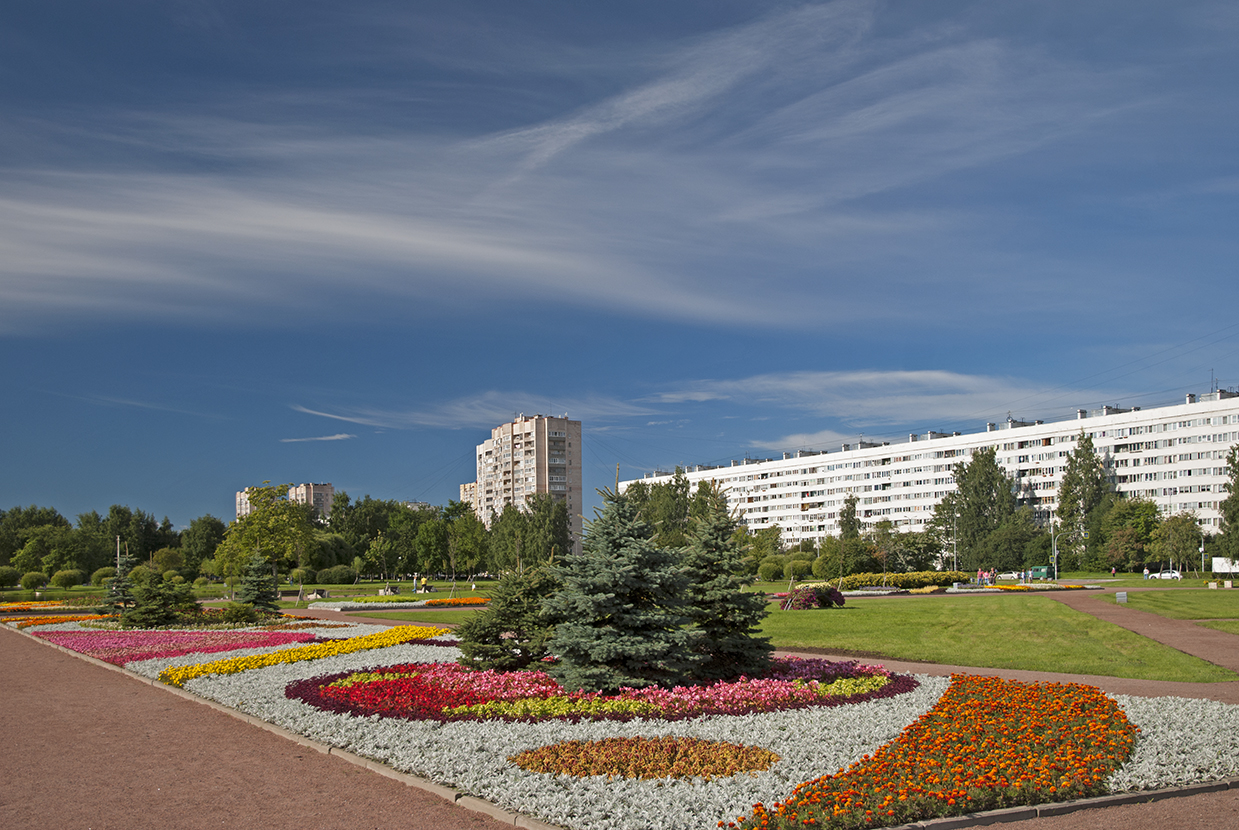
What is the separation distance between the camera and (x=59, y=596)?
5319cm

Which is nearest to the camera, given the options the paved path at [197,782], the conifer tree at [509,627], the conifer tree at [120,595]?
the paved path at [197,782]

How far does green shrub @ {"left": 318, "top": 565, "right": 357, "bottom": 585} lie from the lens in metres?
75.5

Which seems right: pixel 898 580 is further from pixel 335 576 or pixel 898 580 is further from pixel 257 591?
pixel 335 576

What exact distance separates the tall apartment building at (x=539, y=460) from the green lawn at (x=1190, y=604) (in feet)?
342

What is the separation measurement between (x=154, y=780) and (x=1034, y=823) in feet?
30.2

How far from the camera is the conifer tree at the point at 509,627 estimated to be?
1623cm

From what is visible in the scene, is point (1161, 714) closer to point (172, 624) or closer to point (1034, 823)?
point (1034, 823)

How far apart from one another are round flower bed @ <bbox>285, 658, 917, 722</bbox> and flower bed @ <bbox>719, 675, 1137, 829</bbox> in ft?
7.95

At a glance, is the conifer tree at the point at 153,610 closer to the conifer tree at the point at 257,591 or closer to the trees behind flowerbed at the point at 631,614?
the conifer tree at the point at 257,591

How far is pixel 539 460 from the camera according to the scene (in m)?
140

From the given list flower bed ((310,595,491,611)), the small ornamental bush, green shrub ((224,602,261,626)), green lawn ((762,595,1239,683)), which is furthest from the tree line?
green lawn ((762,595,1239,683))

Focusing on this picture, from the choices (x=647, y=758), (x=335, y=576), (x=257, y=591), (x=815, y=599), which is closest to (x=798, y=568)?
(x=815, y=599)

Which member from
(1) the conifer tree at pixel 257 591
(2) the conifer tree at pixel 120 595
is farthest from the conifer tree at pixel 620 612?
(2) the conifer tree at pixel 120 595

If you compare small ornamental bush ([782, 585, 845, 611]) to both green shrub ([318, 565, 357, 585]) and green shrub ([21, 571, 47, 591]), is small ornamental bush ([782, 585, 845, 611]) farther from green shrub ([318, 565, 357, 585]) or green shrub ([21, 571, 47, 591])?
green shrub ([21, 571, 47, 591])
